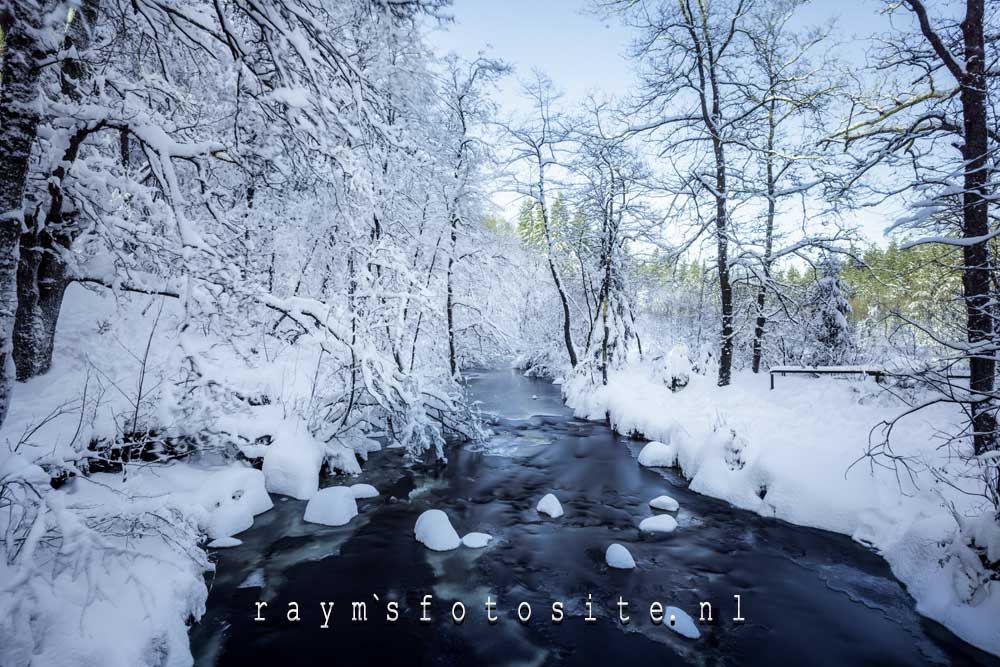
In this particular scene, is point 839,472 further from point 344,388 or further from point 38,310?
point 38,310

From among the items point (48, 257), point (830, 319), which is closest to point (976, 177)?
point (830, 319)

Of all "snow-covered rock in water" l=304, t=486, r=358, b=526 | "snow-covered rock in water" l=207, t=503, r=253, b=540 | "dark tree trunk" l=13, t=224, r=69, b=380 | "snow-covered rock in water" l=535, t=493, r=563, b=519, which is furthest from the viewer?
"snow-covered rock in water" l=535, t=493, r=563, b=519

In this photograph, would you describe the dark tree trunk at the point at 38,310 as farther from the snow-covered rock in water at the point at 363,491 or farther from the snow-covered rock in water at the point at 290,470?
the snow-covered rock in water at the point at 363,491

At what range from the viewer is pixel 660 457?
10219mm

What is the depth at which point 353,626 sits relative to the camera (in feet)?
15.4

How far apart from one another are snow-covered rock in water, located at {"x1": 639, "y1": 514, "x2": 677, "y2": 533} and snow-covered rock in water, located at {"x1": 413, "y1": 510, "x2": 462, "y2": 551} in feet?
10.0

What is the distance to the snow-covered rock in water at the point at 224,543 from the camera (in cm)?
589

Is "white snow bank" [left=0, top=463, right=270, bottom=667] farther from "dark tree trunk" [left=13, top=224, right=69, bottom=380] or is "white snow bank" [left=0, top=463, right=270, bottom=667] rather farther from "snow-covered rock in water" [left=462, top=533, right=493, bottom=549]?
"snow-covered rock in water" [left=462, top=533, right=493, bottom=549]

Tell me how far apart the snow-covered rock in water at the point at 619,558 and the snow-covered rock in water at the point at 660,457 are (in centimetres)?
443

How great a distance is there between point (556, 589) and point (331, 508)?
12.4ft

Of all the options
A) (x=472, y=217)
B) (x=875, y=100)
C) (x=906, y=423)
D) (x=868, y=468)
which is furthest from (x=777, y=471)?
(x=472, y=217)

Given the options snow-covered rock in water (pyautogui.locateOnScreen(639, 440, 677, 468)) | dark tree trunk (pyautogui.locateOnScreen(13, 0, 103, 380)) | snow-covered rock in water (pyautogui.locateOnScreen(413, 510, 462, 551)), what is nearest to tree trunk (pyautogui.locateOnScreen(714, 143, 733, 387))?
snow-covered rock in water (pyautogui.locateOnScreen(639, 440, 677, 468))

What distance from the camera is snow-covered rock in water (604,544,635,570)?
19.3 feet

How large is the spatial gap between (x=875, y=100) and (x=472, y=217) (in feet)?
38.6
